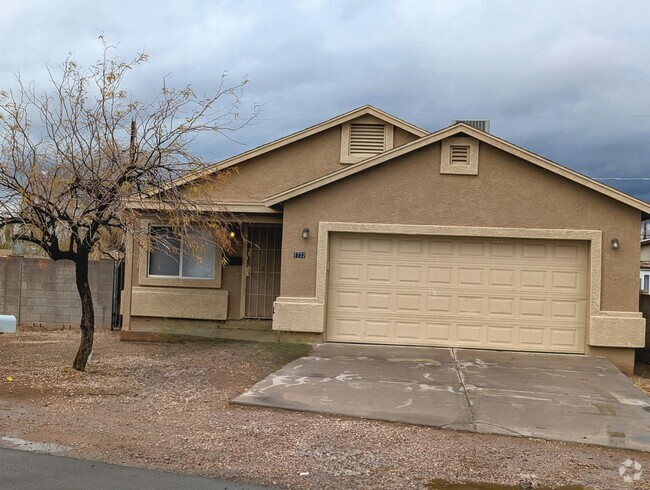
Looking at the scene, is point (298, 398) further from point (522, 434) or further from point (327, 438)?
point (522, 434)

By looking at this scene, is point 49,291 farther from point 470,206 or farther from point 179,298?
point 470,206

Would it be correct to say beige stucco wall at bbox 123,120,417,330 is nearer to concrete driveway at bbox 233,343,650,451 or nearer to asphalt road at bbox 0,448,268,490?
concrete driveway at bbox 233,343,650,451

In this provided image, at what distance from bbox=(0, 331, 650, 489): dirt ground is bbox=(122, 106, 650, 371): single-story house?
370cm

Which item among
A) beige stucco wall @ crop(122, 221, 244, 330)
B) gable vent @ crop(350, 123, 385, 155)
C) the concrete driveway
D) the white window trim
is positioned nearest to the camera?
the concrete driveway

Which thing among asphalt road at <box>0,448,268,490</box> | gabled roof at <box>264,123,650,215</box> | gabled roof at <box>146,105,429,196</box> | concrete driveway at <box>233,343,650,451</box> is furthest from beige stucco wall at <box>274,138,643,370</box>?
asphalt road at <box>0,448,268,490</box>

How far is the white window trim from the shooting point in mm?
14719

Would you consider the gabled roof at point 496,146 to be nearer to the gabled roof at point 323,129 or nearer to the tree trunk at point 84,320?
the gabled roof at point 323,129

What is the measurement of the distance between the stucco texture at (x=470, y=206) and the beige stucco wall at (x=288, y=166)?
5.94ft

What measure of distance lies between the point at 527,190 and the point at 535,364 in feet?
10.8

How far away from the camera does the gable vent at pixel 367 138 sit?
14.8m

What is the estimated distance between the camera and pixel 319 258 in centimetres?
1264

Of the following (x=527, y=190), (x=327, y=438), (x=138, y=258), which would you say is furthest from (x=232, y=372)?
(x=527, y=190)

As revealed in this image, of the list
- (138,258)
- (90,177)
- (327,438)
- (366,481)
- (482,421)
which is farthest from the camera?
(138,258)

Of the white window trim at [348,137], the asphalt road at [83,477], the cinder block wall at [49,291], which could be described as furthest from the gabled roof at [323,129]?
the asphalt road at [83,477]
